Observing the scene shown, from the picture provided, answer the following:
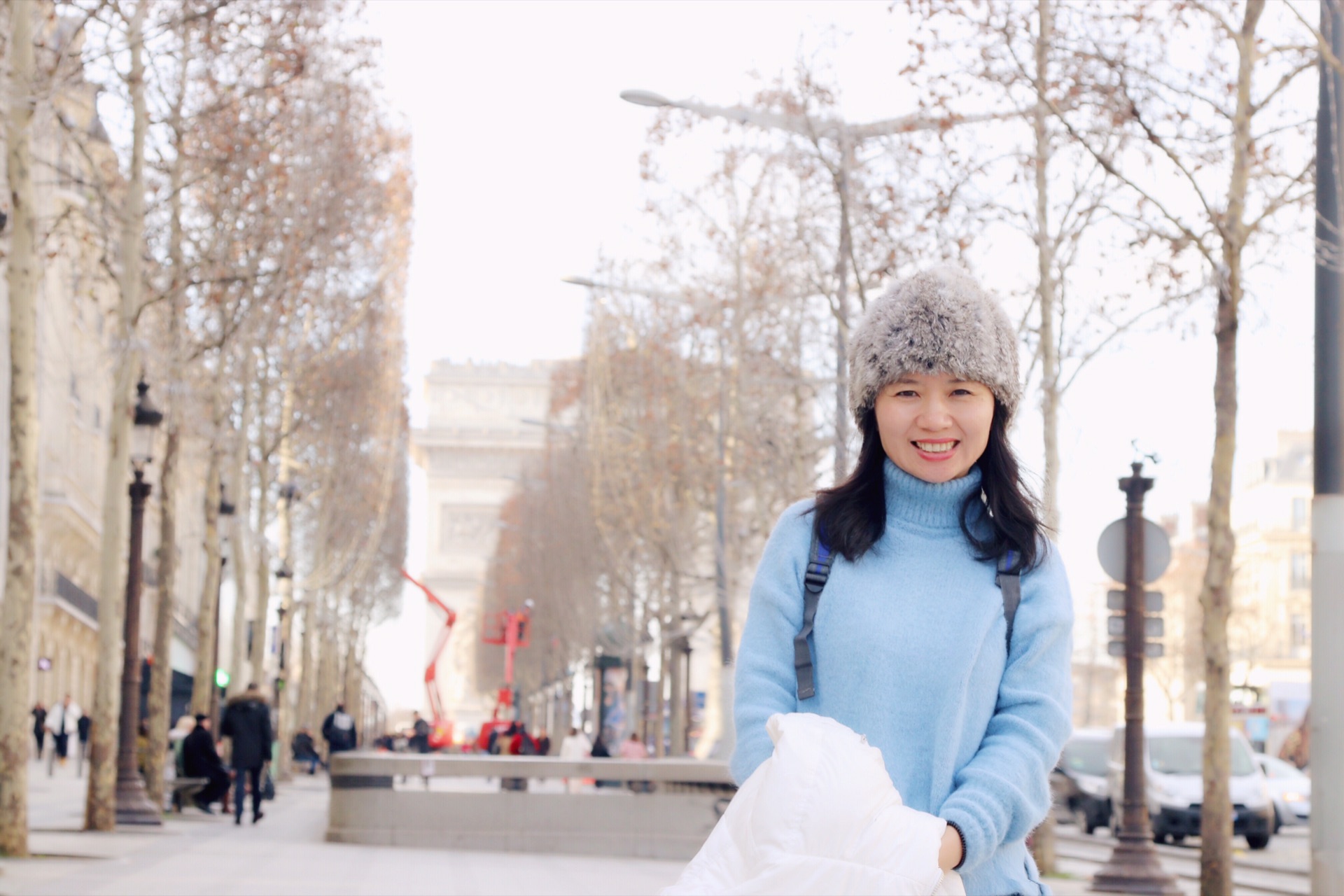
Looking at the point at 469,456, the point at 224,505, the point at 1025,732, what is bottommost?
the point at 1025,732

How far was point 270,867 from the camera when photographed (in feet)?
50.0

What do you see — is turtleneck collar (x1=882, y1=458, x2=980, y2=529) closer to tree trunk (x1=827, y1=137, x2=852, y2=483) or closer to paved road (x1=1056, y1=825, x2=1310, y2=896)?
paved road (x1=1056, y1=825, x2=1310, y2=896)

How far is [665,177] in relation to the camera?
1272 inches

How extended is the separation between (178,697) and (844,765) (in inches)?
2484

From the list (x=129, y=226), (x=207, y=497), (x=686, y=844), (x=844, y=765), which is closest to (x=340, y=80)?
(x=207, y=497)

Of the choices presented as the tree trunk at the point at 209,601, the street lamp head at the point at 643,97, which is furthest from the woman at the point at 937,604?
the tree trunk at the point at 209,601

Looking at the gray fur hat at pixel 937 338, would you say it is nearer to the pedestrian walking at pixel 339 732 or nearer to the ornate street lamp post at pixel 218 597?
the ornate street lamp post at pixel 218 597

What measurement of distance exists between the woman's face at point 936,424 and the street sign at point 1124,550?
12389 mm

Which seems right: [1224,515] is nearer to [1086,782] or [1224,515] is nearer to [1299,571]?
[1086,782]

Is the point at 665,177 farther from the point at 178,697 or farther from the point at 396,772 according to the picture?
the point at 178,697

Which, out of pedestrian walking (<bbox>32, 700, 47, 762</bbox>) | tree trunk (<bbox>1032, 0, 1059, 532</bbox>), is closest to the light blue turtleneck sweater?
tree trunk (<bbox>1032, 0, 1059, 532</bbox>)

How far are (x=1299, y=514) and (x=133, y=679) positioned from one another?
76.6 meters

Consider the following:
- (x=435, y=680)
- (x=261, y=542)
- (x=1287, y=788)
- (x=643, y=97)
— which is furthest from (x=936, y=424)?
(x=435, y=680)

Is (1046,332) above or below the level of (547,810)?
above
